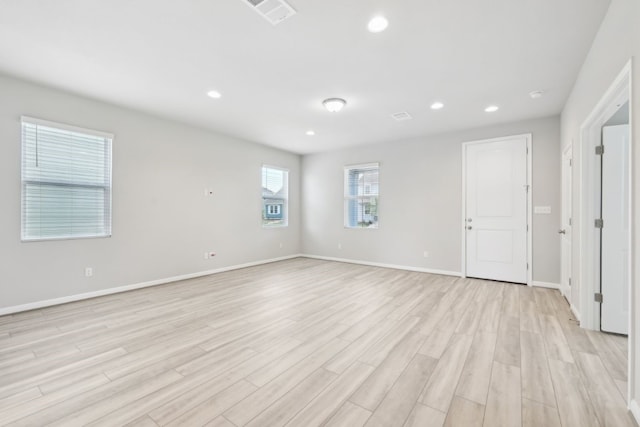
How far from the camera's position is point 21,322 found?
3.02 m

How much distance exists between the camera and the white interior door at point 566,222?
3.59 m

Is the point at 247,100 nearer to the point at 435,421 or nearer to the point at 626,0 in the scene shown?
the point at 626,0

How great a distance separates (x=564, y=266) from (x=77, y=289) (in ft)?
22.2

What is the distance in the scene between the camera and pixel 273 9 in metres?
2.14

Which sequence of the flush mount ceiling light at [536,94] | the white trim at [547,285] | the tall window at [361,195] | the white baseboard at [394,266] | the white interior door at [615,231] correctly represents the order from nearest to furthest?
the white interior door at [615,231], the flush mount ceiling light at [536,94], the white trim at [547,285], the white baseboard at [394,266], the tall window at [361,195]

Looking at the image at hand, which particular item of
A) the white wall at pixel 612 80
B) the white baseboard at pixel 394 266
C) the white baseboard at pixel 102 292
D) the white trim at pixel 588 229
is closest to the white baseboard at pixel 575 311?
the white wall at pixel 612 80

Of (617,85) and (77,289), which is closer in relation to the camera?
(617,85)

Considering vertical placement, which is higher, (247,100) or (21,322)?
(247,100)

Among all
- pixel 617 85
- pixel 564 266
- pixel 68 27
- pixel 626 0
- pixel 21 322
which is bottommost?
pixel 21 322

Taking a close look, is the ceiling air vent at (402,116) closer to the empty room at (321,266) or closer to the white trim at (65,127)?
the empty room at (321,266)

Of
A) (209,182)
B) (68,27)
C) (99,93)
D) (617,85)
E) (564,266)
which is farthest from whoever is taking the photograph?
(209,182)

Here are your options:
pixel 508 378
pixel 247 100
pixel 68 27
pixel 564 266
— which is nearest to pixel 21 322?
pixel 68 27

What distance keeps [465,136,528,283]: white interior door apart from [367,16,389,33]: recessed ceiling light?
11.8 feet

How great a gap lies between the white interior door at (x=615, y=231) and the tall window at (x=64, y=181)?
602 centimetres
